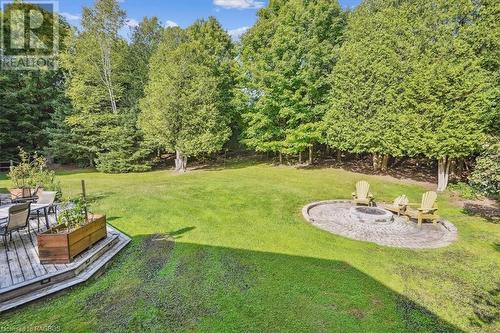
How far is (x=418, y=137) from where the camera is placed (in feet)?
46.7

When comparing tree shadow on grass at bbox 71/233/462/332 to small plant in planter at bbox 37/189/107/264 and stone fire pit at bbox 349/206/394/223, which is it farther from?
stone fire pit at bbox 349/206/394/223

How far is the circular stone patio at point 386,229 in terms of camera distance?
26.2 feet

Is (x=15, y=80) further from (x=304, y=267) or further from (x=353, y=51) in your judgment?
(x=304, y=267)

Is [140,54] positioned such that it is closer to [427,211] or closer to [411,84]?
[411,84]

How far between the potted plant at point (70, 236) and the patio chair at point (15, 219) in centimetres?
104

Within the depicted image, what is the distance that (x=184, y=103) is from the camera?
2020 cm

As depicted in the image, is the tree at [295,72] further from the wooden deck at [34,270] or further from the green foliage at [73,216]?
the wooden deck at [34,270]

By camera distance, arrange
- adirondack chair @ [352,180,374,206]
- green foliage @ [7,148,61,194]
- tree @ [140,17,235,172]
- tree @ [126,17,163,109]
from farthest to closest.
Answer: tree @ [126,17,163,109] < tree @ [140,17,235,172] < adirondack chair @ [352,180,374,206] < green foliage @ [7,148,61,194]

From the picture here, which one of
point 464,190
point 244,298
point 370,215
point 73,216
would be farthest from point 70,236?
point 464,190

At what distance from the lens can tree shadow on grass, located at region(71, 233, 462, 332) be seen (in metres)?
4.46

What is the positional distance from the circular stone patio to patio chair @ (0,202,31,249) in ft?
26.2

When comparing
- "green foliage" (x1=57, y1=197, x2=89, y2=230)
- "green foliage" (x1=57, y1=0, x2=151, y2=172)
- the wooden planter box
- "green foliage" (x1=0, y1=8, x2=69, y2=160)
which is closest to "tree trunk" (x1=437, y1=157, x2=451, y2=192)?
"green foliage" (x1=57, y1=197, x2=89, y2=230)

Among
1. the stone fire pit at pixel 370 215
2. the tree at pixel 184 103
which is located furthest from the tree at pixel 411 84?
the tree at pixel 184 103

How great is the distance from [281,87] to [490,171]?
1386cm
